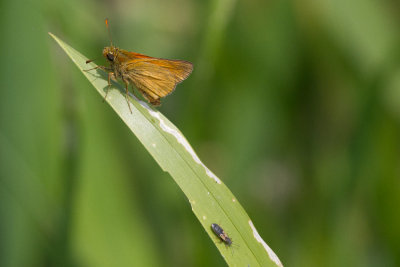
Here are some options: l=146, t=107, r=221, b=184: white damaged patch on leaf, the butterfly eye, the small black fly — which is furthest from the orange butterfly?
the small black fly

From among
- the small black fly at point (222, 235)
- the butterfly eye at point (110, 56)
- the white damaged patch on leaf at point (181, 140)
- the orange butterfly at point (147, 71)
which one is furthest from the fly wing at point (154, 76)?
the small black fly at point (222, 235)

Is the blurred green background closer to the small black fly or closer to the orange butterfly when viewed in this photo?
the orange butterfly

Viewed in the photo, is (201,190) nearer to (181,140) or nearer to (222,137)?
(181,140)

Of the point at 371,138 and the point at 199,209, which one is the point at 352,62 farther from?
the point at 199,209

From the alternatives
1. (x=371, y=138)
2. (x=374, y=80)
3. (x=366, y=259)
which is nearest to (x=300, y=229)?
(x=366, y=259)

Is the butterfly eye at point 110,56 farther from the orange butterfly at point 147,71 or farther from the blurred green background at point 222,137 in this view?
the blurred green background at point 222,137
